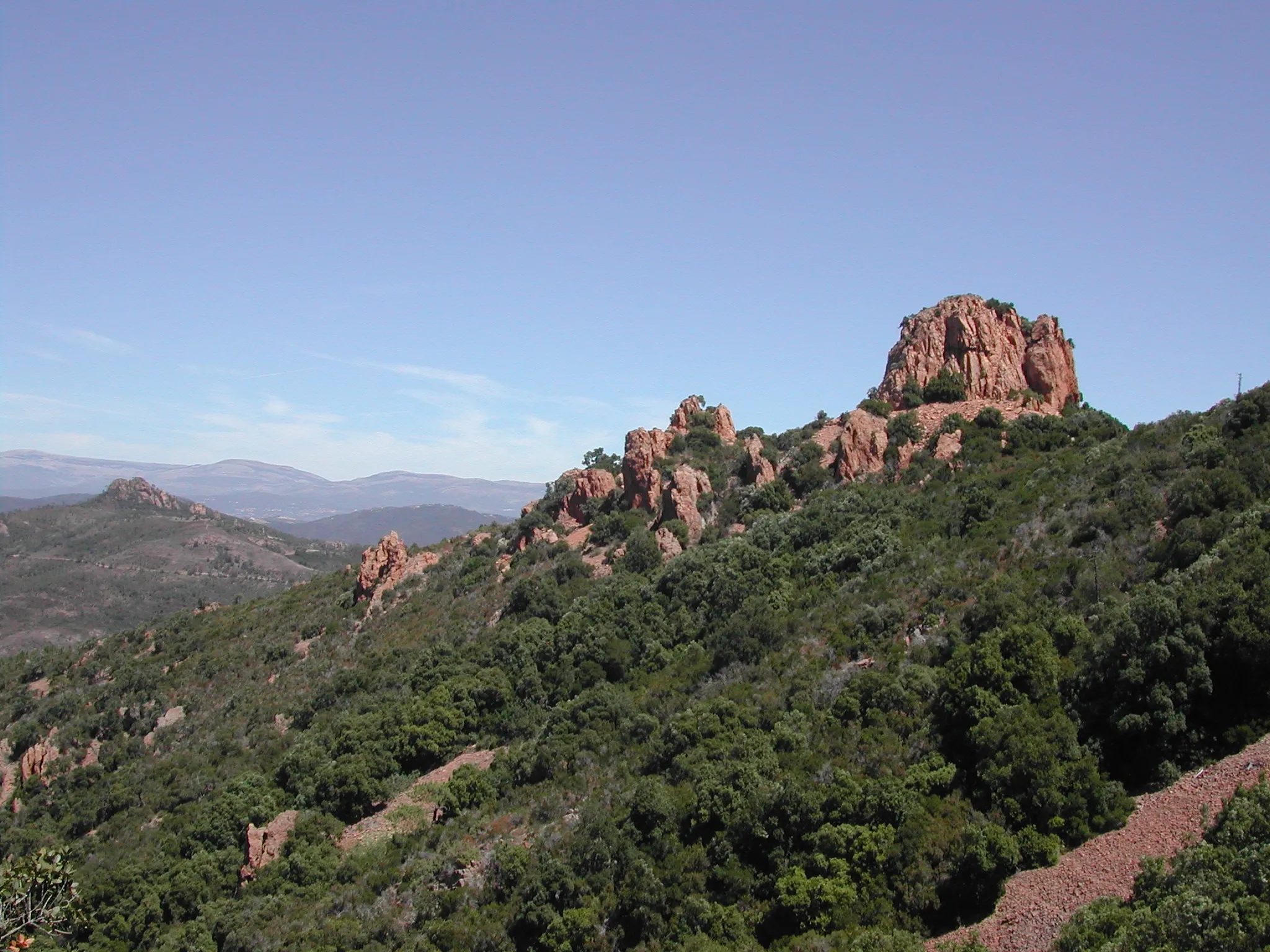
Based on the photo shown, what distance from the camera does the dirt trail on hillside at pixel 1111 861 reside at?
16.1 meters

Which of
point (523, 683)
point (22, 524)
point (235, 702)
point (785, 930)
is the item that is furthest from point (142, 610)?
point (785, 930)

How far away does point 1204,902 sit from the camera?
42.5ft

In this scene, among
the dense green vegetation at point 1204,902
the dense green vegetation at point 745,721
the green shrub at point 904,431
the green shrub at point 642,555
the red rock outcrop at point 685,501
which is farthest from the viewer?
the red rock outcrop at point 685,501

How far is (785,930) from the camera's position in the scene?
18.4m

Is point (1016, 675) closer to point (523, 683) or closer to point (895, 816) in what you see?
point (895, 816)

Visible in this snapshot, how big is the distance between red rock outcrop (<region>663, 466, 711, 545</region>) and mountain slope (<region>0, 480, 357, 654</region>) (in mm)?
63599

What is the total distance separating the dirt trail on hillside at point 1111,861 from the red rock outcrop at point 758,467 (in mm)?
30993

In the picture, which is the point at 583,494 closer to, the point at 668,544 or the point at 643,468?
the point at 643,468

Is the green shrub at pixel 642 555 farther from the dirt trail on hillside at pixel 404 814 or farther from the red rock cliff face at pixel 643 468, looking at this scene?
the dirt trail on hillside at pixel 404 814

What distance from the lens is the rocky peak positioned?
167375mm

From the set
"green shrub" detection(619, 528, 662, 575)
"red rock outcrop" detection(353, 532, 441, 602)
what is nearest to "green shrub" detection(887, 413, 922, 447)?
"green shrub" detection(619, 528, 662, 575)

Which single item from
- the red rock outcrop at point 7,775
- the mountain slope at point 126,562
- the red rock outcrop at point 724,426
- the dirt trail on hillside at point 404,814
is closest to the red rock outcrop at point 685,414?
the red rock outcrop at point 724,426

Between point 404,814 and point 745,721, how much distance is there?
11.3 metres

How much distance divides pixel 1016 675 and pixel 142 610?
114355 mm
